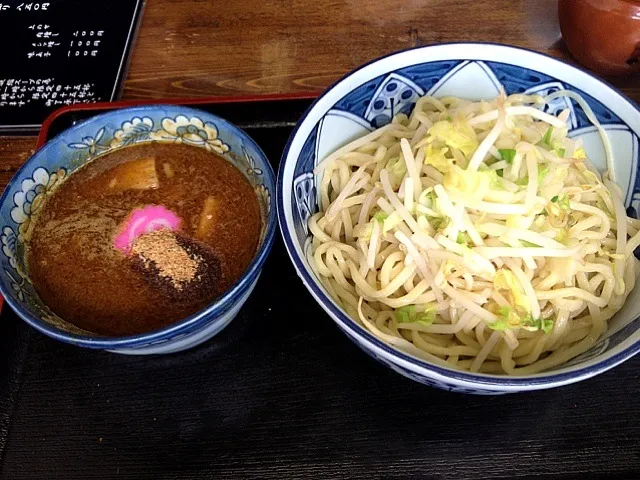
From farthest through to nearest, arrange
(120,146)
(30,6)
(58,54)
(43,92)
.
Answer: (30,6) → (58,54) → (43,92) → (120,146)

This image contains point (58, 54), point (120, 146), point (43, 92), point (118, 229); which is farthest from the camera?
point (58, 54)

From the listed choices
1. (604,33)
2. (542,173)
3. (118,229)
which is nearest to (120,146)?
(118,229)

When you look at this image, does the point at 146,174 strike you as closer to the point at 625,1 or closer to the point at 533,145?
the point at 533,145

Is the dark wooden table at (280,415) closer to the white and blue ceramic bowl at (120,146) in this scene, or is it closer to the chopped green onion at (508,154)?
the white and blue ceramic bowl at (120,146)

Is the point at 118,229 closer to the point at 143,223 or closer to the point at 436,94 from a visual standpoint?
the point at 143,223

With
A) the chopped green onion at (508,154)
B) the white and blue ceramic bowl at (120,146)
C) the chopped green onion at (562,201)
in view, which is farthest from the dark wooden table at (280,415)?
the chopped green onion at (508,154)

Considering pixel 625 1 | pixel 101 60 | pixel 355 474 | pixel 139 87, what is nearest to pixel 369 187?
pixel 355 474
